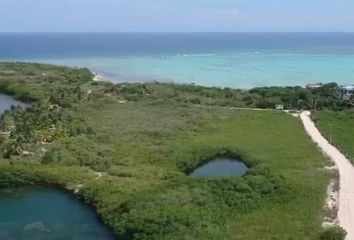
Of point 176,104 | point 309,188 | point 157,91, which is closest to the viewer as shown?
point 309,188

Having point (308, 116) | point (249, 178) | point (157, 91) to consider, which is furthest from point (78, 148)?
point (157, 91)

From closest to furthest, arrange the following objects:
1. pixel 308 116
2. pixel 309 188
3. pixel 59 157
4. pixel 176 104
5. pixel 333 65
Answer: pixel 309 188
pixel 59 157
pixel 308 116
pixel 176 104
pixel 333 65

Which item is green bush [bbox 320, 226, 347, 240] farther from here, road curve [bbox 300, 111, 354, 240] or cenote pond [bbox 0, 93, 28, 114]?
Result: cenote pond [bbox 0, 93, 28, 114]

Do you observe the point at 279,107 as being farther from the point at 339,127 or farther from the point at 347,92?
the point at 339,127

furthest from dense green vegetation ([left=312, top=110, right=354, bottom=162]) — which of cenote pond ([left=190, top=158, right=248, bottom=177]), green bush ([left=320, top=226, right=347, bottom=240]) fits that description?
green bush ([left=320, top=226, right=347, bottom=240])

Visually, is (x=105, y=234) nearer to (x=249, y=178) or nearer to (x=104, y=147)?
(x=249, y=178)
